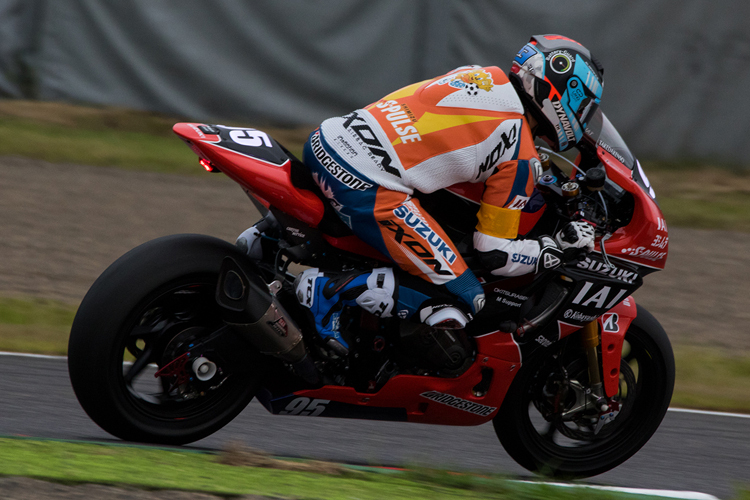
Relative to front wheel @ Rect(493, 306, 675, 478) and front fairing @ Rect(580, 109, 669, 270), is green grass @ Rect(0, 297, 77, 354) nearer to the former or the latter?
front wheel @ Rect(493, 306, 675, 478)

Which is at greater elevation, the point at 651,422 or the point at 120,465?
the point at 120,465

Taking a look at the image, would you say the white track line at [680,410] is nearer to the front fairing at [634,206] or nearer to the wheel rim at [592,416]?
the wheel rim at [592,416]

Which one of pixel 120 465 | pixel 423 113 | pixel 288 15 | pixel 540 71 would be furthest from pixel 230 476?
pixel 288 15

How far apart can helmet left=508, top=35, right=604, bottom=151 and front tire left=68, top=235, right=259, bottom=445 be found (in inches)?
53.6

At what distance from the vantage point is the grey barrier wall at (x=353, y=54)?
9672 millimetres

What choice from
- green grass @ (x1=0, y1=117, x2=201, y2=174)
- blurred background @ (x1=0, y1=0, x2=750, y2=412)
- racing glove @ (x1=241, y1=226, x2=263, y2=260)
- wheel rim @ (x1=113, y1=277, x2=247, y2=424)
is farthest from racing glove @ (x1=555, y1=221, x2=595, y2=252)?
green grass @ (x1=0, y1=117, x2=201, y2=174)

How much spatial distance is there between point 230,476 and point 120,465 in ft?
1.20

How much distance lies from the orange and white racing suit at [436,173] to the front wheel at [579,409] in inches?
26.0

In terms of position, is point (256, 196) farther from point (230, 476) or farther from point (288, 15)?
point (288, 15)

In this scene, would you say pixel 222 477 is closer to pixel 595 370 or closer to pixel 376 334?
pixel 376 334

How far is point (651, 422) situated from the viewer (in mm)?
4254

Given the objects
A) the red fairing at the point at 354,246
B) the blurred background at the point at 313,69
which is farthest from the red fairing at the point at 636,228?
the blurred background at the point at 313,69

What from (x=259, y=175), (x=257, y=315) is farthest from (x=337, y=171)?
(x=257, y=315)

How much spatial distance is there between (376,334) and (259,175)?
0.81 metres
